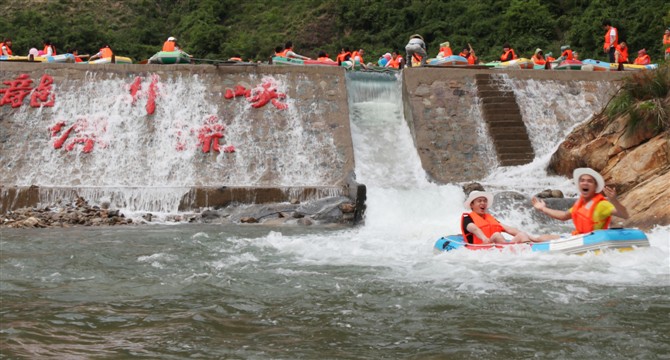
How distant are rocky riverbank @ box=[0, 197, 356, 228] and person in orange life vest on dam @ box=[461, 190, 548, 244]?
158 inches

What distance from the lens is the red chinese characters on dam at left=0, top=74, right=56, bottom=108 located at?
50.1 ft

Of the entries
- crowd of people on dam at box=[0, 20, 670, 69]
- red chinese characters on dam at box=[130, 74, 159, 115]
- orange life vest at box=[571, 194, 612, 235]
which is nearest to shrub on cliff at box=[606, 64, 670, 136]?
crowd of people on dam at box=[0, 20, 670, 69]

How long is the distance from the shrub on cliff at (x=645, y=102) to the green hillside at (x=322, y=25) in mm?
13363

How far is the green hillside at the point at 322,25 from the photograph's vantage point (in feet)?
88.0

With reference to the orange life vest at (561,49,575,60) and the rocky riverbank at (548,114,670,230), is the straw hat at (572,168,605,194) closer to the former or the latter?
the rocky riverbank at (548,114,670,230)

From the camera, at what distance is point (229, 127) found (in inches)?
592

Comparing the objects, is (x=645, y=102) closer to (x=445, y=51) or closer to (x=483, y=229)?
(x=483, y=229)

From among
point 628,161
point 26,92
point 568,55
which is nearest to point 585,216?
point 628,161

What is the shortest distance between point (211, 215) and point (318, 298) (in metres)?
6.58

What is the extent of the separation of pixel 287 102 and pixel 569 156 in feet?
18.2

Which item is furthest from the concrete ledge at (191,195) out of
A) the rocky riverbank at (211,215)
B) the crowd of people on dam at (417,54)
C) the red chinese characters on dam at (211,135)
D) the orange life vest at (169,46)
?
the orange life vest at (169,46)

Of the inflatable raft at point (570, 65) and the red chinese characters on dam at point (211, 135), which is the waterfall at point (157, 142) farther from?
the inflatable raft at point (570, 65)

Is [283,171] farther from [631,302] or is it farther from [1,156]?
[631,302]

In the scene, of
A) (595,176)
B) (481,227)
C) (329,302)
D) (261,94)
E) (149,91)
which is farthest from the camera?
(261,94)
